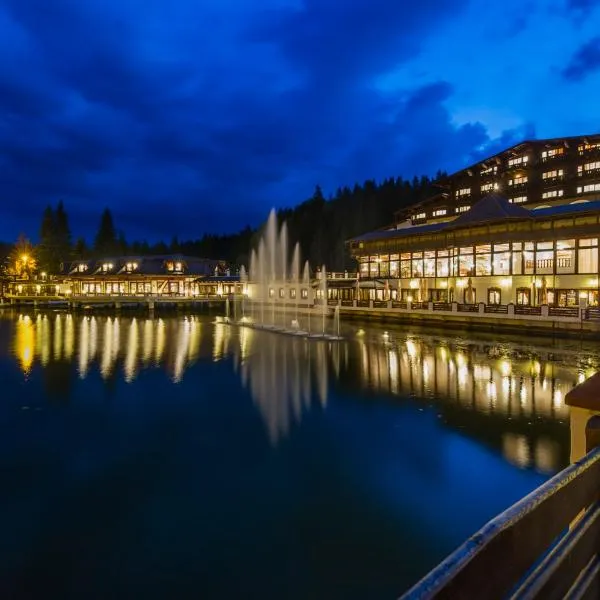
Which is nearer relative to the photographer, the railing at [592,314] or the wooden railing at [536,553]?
the wooden railing at [536,553]

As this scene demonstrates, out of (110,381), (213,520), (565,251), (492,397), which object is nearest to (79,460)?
(213,520)

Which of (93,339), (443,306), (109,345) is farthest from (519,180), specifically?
(93,339)

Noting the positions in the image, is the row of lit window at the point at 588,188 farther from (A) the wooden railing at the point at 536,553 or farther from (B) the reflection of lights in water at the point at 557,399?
(A) the wooden railing at the point at 536,553

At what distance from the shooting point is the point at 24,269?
278 ft

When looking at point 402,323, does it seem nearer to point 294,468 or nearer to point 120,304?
point 294,468

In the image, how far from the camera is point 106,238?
10025 cm

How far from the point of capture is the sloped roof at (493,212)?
39688mm

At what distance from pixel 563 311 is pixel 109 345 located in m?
30.9

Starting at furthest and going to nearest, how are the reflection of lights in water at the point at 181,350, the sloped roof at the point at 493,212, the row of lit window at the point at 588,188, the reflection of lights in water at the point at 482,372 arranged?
the row of lit window at the point at 588,188 < the sloped roof at the point at 493,212 < the reflection of lights in water at the point at 181,350 < the reflection of lights in water at the point at 482,372

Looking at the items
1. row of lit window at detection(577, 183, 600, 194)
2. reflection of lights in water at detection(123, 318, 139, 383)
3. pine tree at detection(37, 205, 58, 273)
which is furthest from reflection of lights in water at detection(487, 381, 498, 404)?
pine tree at detection(37, 205, 58, 273)

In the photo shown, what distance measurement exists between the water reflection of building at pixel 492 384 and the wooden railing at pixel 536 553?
27.8 ft

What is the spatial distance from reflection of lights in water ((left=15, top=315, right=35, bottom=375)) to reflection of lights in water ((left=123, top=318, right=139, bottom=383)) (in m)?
4.51

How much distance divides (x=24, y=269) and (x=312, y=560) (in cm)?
9359

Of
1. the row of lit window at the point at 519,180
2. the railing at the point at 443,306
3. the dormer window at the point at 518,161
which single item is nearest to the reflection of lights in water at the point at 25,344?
the railing at the point at 443,306
